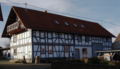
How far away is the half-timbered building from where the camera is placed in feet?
85.5

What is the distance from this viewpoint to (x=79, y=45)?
105 feet

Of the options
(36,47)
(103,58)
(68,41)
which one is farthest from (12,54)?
(103,58)

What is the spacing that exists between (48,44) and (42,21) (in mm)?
4233

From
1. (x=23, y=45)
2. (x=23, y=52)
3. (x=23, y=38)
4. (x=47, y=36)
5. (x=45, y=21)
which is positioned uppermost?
(x=45, y=21)

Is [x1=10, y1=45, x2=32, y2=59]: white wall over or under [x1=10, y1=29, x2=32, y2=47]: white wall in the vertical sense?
under

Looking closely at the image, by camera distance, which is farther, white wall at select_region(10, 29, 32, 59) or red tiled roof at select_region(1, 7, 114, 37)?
red tiled roof at select_region(1, 7, 114, 37)

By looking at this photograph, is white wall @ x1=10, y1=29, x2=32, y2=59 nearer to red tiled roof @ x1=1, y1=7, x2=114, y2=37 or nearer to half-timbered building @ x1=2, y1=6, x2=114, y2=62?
half-timbered building @ x1=2, y1=6, x2=114, y2=62

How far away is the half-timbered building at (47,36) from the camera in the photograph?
26.1 meters

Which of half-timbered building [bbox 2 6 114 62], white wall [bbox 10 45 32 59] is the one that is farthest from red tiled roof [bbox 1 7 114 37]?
white wall [bbox 10 45 32 59]

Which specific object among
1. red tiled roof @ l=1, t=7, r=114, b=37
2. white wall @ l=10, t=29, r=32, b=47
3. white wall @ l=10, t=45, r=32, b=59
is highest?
red tiled roof @ l=1, t=7, r=114, b=37

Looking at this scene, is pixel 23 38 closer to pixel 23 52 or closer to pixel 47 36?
pixel 23 52

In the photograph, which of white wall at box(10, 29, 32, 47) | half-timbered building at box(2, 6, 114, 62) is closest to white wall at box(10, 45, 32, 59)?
half-timbered building at box(2, 6, 114, 62)

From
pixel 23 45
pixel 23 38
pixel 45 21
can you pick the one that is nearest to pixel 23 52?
pixel 23 45

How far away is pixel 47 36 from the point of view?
27.4 m
